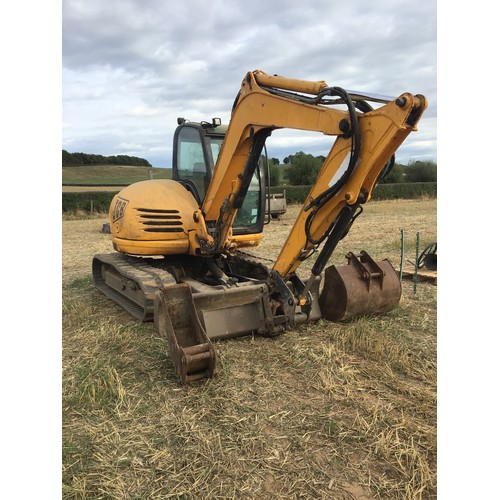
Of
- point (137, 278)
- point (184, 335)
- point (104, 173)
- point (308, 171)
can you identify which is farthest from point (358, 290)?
point (104, 173)

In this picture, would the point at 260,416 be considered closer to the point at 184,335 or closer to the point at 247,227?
the point at 184,335

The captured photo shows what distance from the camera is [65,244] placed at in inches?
538

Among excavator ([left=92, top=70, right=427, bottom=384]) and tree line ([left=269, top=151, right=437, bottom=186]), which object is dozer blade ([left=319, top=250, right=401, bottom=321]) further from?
tree line ([left=269, top=151, right=437, bottom=186])

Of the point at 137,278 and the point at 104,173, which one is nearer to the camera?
the point at 137,278

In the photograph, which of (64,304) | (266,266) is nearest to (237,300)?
(266,266)

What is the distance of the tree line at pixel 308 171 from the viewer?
123 ft

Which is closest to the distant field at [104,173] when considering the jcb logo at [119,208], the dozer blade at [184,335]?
the jcb logo at [119,208]

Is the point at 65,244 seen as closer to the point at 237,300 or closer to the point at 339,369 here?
the point at 237,300

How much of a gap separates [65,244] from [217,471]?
12193 mm

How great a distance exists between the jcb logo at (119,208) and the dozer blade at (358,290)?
114 inches

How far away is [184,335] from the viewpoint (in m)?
4.39

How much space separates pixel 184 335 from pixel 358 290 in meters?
2.12

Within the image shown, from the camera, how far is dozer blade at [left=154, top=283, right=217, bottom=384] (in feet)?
12.7

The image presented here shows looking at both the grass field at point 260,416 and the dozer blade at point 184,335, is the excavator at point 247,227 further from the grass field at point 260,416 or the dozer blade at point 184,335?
the grass field at point 260,416
